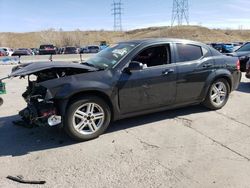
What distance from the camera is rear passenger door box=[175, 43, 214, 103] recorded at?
224 inches

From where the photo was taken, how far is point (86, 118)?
4.74m

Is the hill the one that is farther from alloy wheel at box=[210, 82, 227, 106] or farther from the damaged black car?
the damaged black car

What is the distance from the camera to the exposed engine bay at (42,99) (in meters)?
4.47

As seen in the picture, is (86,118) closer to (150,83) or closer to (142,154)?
(142,154)

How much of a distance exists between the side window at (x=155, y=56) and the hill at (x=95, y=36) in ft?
237

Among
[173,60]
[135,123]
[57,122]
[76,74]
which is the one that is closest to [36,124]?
[57,122]

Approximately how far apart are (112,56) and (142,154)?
2067 mm

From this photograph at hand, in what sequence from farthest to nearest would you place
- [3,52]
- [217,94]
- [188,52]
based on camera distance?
[3,52]
[217,94]
[188,52]

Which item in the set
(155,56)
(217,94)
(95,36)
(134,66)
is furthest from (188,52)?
(95,36)

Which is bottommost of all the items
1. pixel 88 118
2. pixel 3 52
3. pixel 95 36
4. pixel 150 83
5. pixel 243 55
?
pixel 88 118

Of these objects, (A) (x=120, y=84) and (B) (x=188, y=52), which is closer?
(A) (x=120, y=84)

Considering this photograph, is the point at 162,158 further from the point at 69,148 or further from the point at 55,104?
the point at 55,104

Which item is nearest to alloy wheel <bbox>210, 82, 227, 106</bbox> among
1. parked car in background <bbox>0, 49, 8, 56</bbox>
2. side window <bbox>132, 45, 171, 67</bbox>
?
side window <bbox>132, 45, 171, 67</bbox>

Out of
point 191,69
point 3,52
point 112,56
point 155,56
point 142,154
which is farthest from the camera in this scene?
point 3,52
